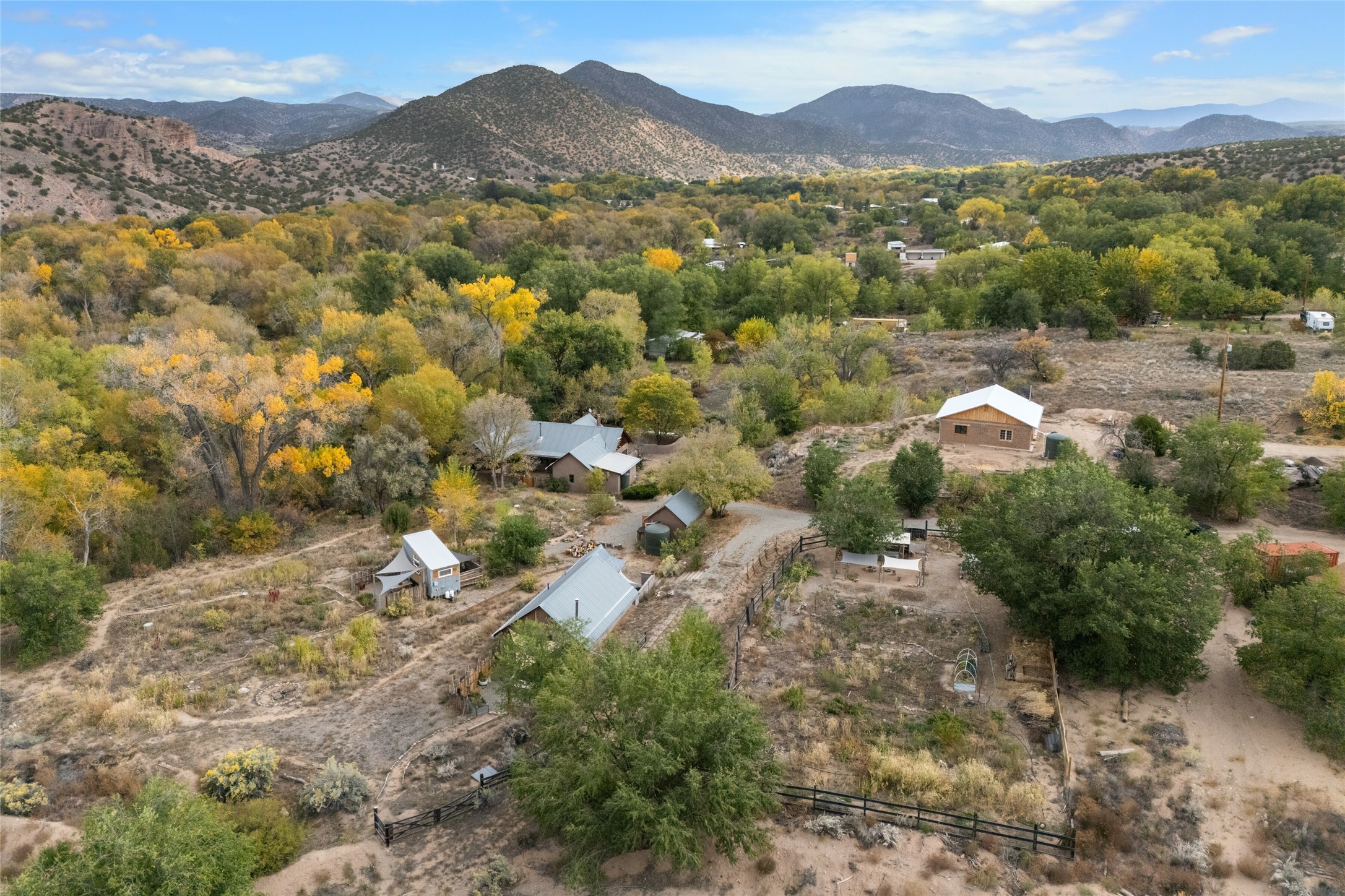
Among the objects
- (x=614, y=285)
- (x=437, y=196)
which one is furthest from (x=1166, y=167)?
(x=437, y=196)

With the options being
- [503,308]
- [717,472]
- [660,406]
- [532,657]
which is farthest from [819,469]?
[503,308]

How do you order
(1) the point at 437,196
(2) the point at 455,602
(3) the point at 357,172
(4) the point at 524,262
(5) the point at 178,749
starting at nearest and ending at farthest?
(5) the point at 178,749
(2) the point at 455,602
(4) the point at 524,262
(1) the point at 437,196
(3) the point at 357,172

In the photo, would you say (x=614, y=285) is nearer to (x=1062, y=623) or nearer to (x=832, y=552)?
(x=832, y=552)

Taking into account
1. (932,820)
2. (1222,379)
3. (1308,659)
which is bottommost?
(932,820)

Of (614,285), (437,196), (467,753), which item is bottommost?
(467,753)

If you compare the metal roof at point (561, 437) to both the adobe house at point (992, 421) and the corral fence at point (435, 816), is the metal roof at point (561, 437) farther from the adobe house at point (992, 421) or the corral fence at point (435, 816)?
the corral fence at point (435, 816)

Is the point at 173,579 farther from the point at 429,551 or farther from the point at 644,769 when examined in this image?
the point at 644,769

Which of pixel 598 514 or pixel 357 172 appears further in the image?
pixel 357 172
